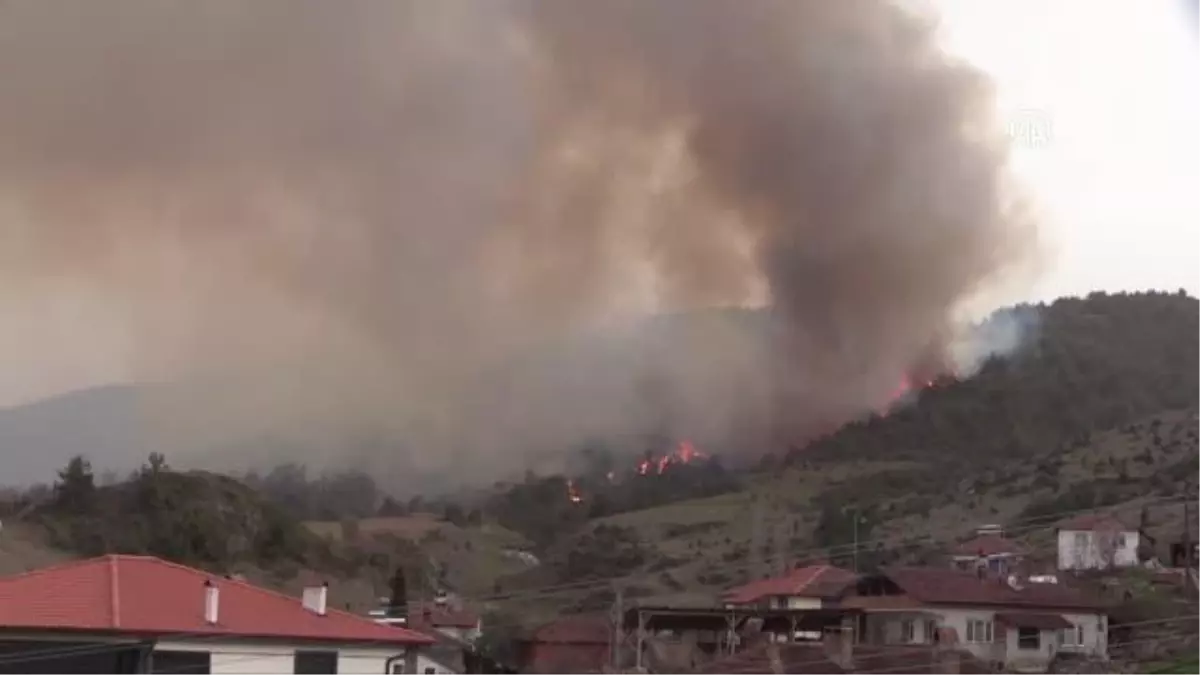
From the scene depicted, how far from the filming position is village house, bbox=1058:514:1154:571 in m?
36.4


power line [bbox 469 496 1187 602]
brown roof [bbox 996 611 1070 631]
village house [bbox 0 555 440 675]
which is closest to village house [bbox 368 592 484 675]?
village house [bbox 0 555 440 675]

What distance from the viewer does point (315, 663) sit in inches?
698

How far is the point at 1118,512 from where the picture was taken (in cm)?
4162

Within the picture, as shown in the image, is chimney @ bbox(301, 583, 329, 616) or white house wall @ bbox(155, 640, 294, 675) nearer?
white house wall @ bbox(155, 640, 294, 675)

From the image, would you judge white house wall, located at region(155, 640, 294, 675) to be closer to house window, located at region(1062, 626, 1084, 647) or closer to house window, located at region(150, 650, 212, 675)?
house window, located at region(150, 650, 212, 675)

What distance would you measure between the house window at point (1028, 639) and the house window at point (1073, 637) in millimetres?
446

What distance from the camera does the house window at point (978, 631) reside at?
2628 cm

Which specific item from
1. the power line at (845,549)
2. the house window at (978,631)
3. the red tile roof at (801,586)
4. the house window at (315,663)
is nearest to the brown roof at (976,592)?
the house window at (978,631)

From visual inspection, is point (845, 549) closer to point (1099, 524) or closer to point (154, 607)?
point (1099, 524)

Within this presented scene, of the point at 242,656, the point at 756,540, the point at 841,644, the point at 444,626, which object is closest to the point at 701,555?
the point at 756,540

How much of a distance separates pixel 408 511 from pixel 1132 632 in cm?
4095

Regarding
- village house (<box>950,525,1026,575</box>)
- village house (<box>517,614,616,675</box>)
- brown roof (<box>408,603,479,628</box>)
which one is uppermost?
village house (<box>950,525,1026,575</box>)

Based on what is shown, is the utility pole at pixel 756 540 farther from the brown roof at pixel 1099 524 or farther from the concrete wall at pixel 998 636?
the concrete wall at pixel 998 636

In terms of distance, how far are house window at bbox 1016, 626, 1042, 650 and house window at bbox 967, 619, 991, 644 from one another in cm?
51
